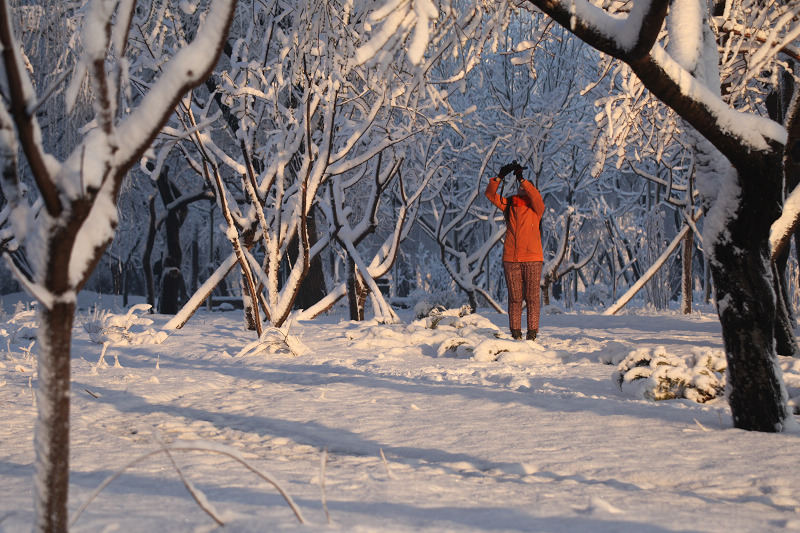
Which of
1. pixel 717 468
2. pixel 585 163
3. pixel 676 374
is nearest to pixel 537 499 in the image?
pixel 717 468

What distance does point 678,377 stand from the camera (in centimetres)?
439

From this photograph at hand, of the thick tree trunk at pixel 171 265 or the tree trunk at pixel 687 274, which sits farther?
the thick tree trunk at pixel 171 265

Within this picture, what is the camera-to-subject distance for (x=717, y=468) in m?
2.74

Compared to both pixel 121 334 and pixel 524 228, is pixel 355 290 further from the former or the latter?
pixel 121 334

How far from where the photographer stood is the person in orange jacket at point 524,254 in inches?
292

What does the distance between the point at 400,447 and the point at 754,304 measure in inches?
72.3

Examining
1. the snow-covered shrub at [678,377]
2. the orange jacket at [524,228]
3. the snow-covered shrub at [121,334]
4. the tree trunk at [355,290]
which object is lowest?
the snow-covered shrub at [678,377]

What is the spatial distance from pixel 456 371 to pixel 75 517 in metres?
3.91

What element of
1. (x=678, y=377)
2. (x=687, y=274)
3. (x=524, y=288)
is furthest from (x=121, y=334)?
(x=687, y=274)

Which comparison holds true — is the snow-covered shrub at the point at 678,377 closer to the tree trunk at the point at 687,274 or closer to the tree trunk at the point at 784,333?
the tree trunk at the point at 784,333

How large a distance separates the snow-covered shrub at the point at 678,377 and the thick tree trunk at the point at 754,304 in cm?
98

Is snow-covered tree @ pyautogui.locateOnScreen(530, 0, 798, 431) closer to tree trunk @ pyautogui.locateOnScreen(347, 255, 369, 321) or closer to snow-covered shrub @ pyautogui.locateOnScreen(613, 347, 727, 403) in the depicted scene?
snow-covered shrub @ pyautogui.locateOnScreen(613, 347, 727, 403)

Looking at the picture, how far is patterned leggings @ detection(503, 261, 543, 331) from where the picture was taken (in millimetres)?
7414

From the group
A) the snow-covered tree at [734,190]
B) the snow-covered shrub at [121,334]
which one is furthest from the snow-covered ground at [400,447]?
the snow-covered shrub at [121,334]
